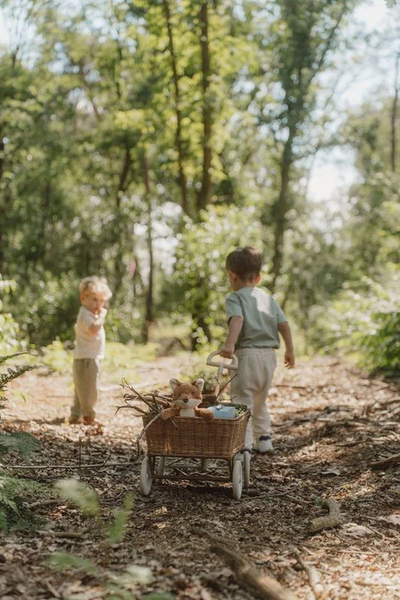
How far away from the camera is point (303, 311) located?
107 feet

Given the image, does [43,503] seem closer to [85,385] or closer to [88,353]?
[85,385]

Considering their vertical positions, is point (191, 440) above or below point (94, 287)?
below

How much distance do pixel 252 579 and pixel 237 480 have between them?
1668mm

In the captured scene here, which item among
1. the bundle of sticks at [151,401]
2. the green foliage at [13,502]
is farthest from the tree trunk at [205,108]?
the green foliage at [13,502]

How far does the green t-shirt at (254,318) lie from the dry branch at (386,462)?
1418 millimetres

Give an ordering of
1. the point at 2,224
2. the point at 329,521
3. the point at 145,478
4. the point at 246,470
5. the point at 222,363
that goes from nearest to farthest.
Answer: the point at 329,521
the point at 145,478
the point at 246,470
the point at 222,363
the point at 2,224

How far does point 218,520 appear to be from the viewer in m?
4.27

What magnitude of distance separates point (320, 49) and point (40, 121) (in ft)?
30.2

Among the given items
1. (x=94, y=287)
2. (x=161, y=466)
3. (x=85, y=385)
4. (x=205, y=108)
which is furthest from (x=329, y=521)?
(x=205, y=108)

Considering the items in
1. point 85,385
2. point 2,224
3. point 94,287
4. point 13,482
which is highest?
point 2,224

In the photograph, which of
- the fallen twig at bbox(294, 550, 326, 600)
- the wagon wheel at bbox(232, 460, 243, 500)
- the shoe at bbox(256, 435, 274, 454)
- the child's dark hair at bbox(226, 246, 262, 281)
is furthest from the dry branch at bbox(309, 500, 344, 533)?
the child's dark hair at bbox(226, 246, 262, 281)

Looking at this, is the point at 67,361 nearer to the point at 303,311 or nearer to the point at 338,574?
the point at 338,574

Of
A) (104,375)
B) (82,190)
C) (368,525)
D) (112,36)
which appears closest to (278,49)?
(112,36)

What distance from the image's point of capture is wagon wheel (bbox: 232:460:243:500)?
186 inches
